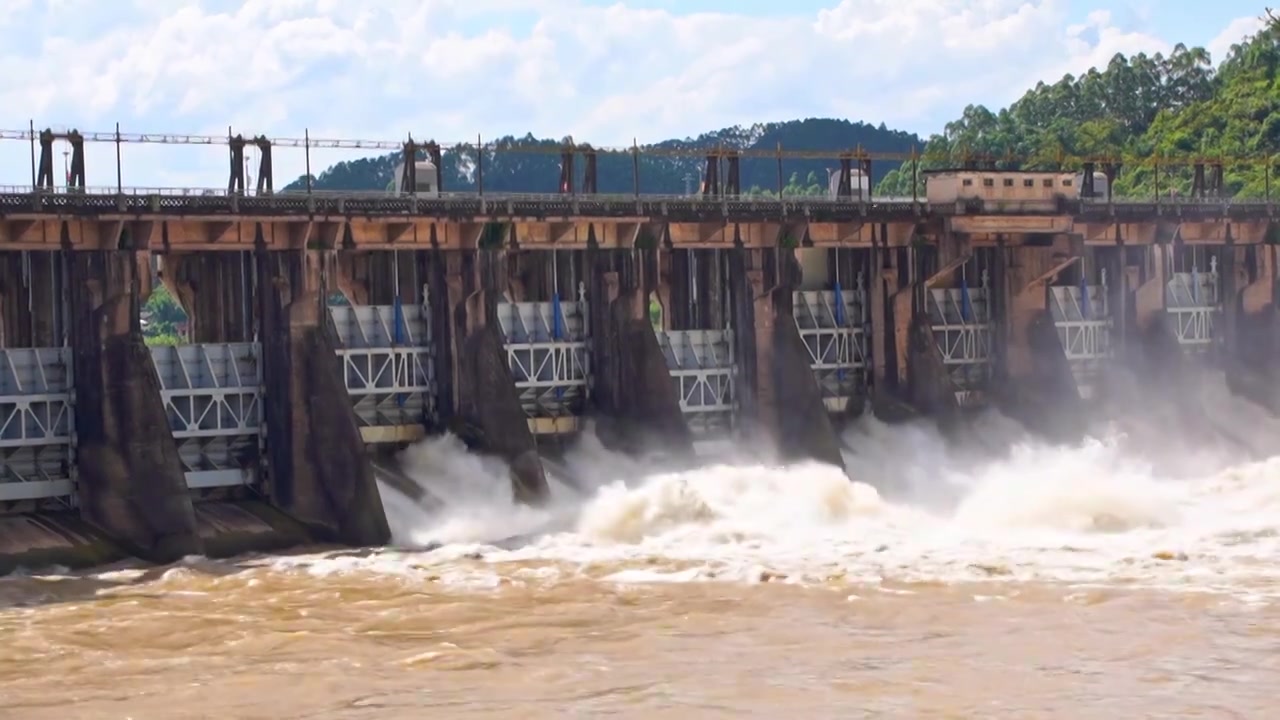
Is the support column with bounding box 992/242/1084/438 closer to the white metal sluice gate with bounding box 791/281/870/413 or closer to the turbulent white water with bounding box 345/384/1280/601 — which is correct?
the turbulent white water with bounding box 345/384/1280/601

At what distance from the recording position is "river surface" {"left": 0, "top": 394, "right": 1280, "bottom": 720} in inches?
1051

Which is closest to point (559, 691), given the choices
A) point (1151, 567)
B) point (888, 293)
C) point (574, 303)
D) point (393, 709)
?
point (393, 709)

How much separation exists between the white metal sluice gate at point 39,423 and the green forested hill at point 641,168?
10030 cm

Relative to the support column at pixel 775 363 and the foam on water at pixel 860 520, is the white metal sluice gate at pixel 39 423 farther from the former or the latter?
the support column at pixel 775 363

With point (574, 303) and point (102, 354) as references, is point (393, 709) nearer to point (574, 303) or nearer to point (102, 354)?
point (102, 354)

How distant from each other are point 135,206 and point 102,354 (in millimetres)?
3090

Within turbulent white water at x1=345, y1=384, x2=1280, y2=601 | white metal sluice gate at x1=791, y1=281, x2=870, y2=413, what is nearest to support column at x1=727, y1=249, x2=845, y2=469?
turbulent white water at x1=345, y1=384, x2=1280, y2=601

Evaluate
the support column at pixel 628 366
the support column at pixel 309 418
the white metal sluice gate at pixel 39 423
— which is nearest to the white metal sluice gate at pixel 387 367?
the support column at pixel 309 418

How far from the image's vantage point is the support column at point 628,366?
1778 inches

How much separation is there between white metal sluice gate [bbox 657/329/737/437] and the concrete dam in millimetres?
61

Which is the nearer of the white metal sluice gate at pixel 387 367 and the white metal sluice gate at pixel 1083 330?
the white metal sluice gate at pixel 387 367

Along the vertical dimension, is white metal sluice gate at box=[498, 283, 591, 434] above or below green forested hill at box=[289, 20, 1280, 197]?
below

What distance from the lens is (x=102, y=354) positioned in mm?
38719

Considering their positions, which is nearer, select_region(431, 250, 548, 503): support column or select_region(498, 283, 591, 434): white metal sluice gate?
select_region(431, 250, 548, 503): support column
